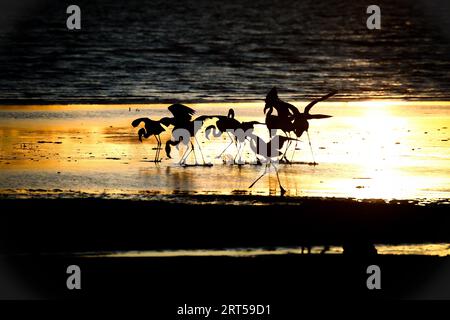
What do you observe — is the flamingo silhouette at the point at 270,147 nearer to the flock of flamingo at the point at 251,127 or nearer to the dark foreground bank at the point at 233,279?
the flock of flamingo at the point at 251,127

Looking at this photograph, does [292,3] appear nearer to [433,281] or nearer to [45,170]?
[45,170]

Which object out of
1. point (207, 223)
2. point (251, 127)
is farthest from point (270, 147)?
point (207, 223)

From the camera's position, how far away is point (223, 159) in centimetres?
1480

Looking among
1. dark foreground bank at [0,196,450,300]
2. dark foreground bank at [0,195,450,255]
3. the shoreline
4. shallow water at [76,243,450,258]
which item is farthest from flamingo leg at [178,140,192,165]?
the shoreline

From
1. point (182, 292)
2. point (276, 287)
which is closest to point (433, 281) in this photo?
point (276, 287)

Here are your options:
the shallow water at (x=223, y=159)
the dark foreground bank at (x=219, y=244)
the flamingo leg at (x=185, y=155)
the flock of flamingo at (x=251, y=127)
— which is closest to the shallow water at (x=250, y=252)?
the dark foreground bank at (x=219, y=244)

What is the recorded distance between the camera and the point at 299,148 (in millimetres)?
15758

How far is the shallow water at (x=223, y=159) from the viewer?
42.0 ft

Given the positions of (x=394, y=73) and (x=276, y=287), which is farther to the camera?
(x=394, y=73)

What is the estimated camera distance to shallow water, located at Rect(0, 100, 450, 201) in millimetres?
12812

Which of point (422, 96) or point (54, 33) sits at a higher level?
point (54, 33)

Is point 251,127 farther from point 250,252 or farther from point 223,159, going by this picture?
point 250,252
